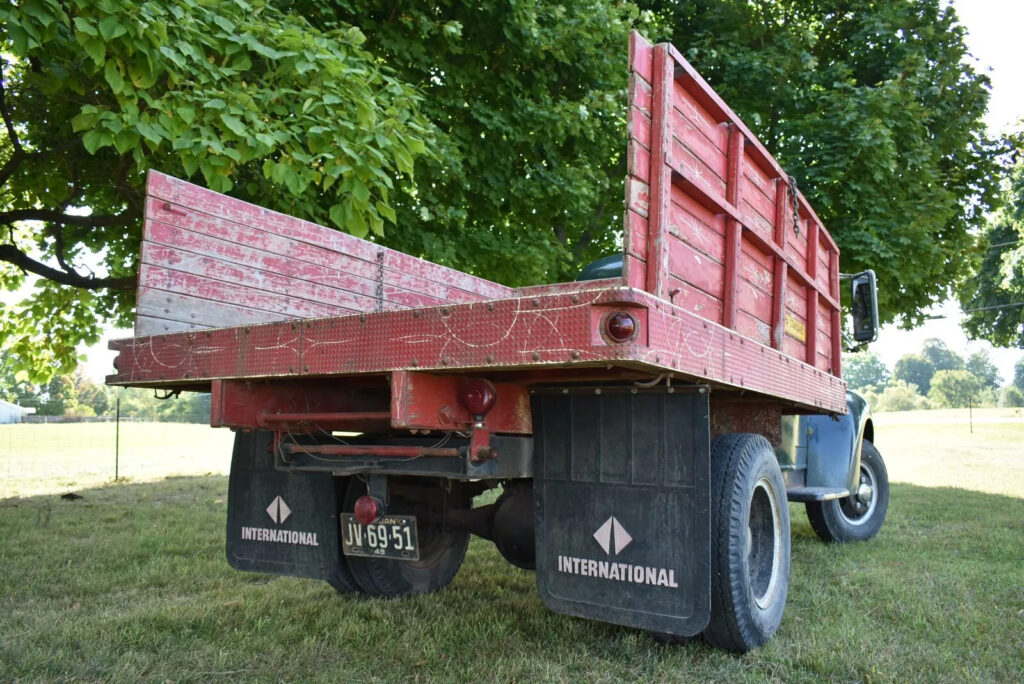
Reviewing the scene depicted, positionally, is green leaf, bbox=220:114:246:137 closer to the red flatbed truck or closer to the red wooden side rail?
the red flatbed truck

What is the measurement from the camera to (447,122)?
8.13m

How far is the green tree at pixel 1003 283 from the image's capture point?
2525 centimetres

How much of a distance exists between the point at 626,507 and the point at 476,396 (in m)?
0.67

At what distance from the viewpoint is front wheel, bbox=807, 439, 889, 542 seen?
5.89 metres

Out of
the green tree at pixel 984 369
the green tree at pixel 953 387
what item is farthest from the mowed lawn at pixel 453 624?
the green tree at pixel 984 369

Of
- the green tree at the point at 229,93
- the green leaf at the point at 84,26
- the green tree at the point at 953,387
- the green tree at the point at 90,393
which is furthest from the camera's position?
the green tree at the point at 953,387

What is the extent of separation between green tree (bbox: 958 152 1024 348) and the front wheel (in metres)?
22.5

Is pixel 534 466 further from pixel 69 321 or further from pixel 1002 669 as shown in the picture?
pixel 69 321

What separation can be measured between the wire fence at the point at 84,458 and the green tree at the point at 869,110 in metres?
10.3

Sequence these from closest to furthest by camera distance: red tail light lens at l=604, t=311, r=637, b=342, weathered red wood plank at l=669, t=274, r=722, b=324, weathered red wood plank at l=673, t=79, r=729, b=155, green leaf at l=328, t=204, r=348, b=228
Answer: red tail light lens at l=604, t=311, r=637, b=342 < weathered red wood plank at l=669, t=274, r=722, b=324 < weathered red wood plank at l=673, t=79, r=729, b=155 < green leaf at l=328, t=204, r=348, b=228

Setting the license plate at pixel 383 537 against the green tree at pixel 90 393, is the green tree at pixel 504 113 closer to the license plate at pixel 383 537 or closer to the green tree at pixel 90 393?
the license plate at pixel 383 537

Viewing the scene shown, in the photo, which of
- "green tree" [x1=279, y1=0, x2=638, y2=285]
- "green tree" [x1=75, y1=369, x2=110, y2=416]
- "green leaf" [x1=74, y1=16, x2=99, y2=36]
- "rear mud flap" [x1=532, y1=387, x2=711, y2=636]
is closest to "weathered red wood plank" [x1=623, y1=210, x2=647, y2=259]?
"rear mud flap" [x1=532, y1=387, x2=711, y2=636]

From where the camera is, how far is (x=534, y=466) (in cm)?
293

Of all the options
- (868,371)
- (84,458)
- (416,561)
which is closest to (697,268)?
(416,561)
